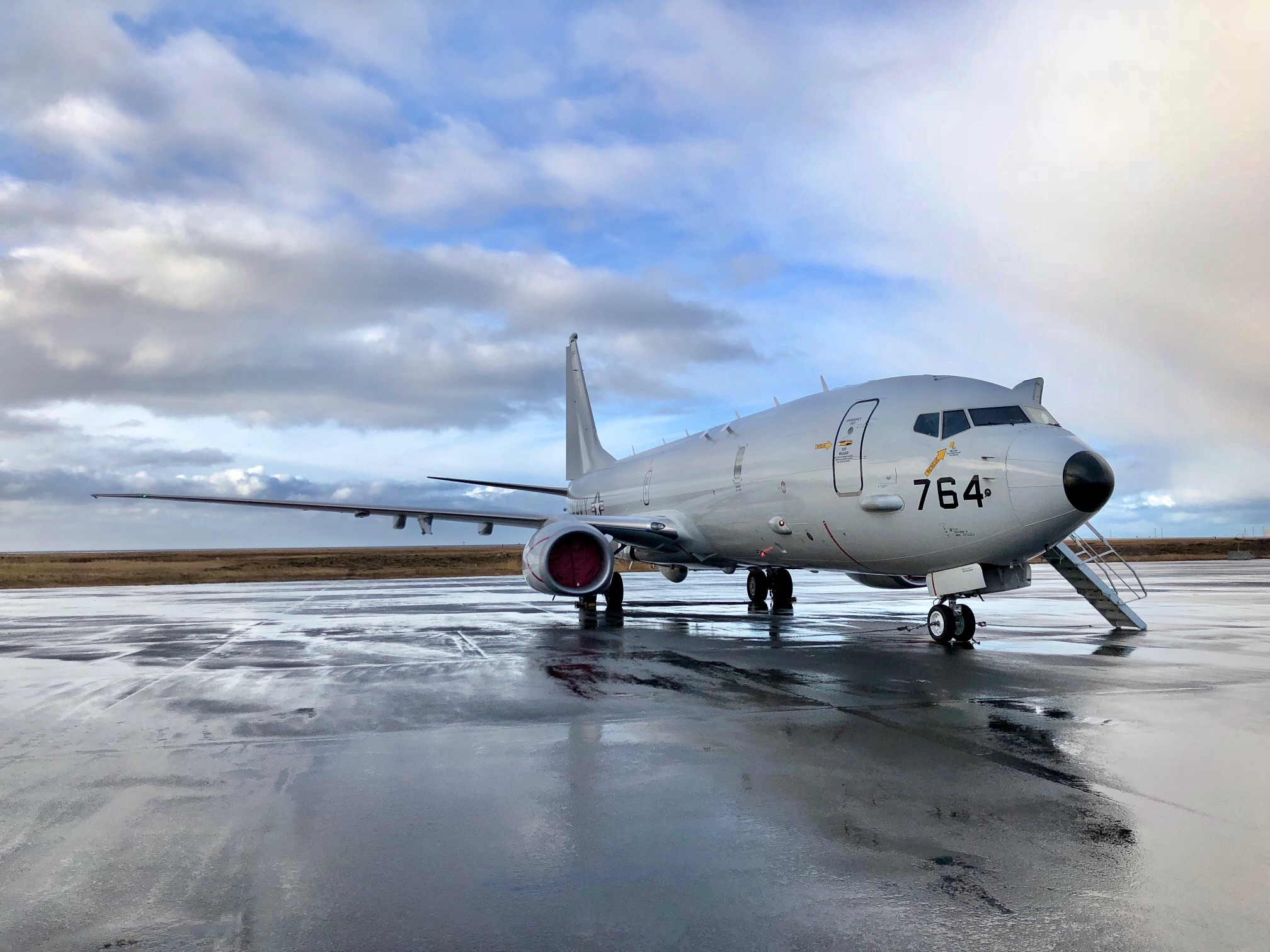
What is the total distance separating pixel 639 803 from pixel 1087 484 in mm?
7655

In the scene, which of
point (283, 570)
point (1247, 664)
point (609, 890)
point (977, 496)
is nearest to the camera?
point (609, 890)

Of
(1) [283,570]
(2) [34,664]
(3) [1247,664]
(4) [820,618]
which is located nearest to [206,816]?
(2) [34,664]

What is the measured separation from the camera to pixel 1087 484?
A: 393 inches

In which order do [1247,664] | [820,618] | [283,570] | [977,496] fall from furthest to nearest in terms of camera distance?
[283,570] < [820,618] < [977,496] < [1247,664]

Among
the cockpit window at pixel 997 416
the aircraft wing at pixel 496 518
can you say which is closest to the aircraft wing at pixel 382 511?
the aircraft wing at pixel 496 518

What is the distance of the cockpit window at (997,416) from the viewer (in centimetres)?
1131

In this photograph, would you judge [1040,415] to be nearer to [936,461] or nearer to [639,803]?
[936,461]

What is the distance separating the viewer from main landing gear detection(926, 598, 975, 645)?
1212 cm

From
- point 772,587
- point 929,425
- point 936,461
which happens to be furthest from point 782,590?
point 936,461

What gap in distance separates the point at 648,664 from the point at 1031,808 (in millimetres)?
6175

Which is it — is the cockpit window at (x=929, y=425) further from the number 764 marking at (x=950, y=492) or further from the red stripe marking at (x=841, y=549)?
the red stripe marking at (x=841, y=549)

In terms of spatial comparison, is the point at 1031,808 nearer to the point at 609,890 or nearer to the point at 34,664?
the point at 609,890

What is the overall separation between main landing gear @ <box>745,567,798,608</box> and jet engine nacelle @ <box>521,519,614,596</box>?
4767 mm

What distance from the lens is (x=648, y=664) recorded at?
406 inches
